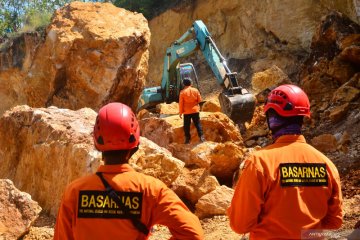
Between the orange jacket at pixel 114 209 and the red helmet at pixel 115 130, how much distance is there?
4.6 inches

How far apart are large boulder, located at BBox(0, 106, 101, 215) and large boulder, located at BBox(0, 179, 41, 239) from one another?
3.20 feet

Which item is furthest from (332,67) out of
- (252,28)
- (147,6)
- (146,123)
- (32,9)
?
(32,9)

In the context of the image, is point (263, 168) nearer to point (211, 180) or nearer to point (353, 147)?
point (211, 180)

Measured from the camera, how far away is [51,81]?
1182cm

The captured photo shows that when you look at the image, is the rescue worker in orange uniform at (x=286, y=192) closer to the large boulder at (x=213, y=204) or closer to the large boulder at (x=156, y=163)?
the large boulder at (x=213, y=204)

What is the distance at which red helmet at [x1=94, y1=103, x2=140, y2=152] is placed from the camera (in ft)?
7.66

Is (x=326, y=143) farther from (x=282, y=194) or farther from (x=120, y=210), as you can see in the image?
(x=120, y=210)

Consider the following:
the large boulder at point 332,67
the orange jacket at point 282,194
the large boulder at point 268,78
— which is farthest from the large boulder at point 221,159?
the large boulder at point 268,78

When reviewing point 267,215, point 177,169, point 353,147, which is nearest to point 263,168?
point 267,215

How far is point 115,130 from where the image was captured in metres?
2.34

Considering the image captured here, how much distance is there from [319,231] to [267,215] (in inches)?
11.0

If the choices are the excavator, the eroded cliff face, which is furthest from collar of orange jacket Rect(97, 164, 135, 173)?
the eroded cliff face

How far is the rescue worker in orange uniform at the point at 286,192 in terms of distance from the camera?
8.09ft

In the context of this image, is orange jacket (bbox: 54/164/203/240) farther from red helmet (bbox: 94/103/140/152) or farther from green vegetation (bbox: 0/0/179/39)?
green vegetation (bbox: 0/0/179/39)
